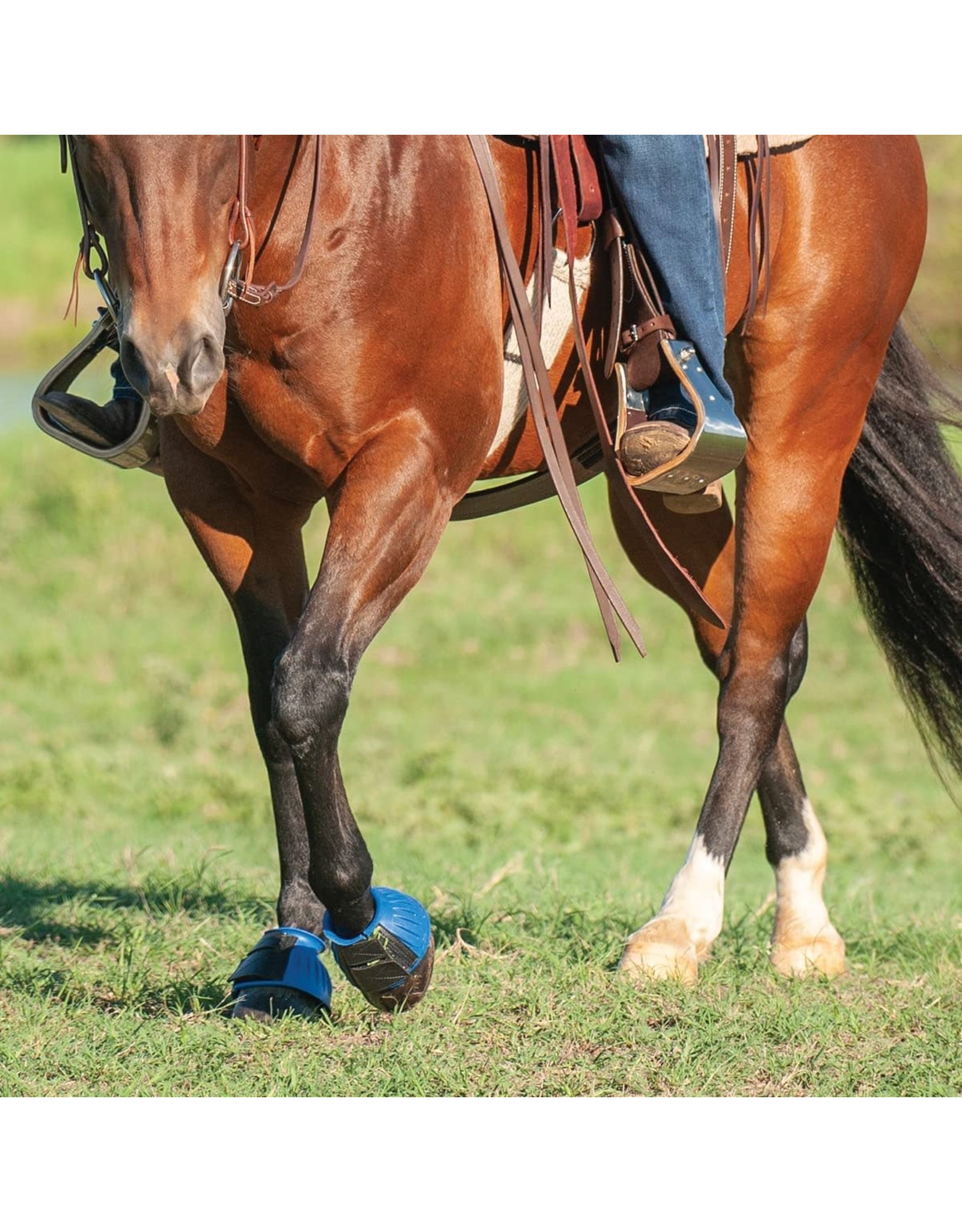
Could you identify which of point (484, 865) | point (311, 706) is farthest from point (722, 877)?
point (484, 865)

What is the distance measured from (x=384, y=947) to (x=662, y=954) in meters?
0.97

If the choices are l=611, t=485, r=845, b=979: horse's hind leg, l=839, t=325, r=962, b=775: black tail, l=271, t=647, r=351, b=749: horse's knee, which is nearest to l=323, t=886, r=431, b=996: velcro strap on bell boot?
l=271, t=647, r=351, b=749: horse's knee

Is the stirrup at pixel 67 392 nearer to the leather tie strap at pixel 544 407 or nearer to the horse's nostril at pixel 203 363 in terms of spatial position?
the horse's nostril at pixel 203 363

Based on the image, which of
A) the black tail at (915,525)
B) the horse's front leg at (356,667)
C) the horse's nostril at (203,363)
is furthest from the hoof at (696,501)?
the horse's nostril at (203,363)

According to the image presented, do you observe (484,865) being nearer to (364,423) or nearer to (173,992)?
(173,992)

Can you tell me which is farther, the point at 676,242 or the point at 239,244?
the point at 676,242

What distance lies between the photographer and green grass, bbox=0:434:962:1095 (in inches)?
141

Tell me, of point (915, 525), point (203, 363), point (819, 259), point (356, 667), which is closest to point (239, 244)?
point (203, 363)

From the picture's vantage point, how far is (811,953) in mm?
4480

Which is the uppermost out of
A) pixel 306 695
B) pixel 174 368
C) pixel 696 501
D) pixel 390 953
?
pixel 174 368

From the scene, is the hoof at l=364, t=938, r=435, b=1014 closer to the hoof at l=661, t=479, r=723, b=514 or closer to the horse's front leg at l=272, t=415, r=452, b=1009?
the horse's front leg at l=272, t=415, r=452, b=1009

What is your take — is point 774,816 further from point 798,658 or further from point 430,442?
point 430,442

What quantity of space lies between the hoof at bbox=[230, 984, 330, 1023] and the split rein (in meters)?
1.60

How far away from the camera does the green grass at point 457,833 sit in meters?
3.59
